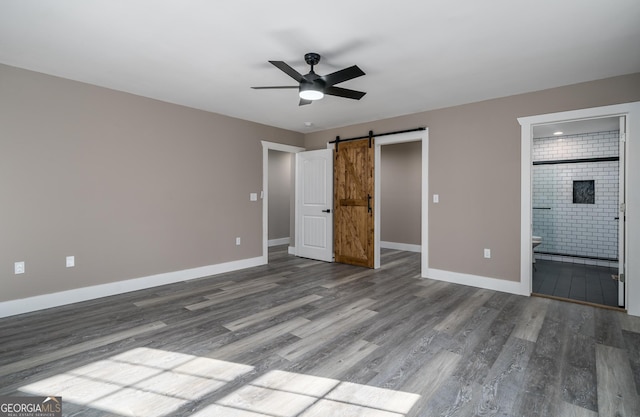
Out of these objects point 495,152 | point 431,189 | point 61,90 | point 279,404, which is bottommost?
point 279,404

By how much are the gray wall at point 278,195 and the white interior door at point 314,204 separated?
1.71 m

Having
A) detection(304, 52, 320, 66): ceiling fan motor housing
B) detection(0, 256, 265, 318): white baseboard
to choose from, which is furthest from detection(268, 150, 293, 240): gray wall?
detection(304, 52, 320, 66): ceiling fan motor housing

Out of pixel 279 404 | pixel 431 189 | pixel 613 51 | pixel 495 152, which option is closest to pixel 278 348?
pixel 279 404

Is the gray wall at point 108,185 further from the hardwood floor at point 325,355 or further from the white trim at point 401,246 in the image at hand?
the white trim at point 401,246

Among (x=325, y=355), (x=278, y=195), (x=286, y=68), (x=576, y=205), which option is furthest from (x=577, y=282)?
(x=278, y=195)

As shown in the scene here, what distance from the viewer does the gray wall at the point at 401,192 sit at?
700cm

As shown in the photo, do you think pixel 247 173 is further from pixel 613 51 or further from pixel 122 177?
pixel 613 51

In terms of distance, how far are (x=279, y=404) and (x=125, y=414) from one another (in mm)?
849

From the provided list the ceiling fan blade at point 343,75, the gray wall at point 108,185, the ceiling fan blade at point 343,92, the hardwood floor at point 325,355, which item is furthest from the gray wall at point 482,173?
the gray wall at point 108,185

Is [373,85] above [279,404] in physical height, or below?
above

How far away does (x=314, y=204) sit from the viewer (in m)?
6.09

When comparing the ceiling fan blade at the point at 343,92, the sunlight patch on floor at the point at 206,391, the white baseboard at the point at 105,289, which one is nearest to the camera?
the sunlight patch on floor at the point at 206,391

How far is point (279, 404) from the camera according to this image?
182 centimetres

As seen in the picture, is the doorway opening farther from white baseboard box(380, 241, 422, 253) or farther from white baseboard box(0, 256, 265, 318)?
white baseboard box(0, 256, 265, 318)
